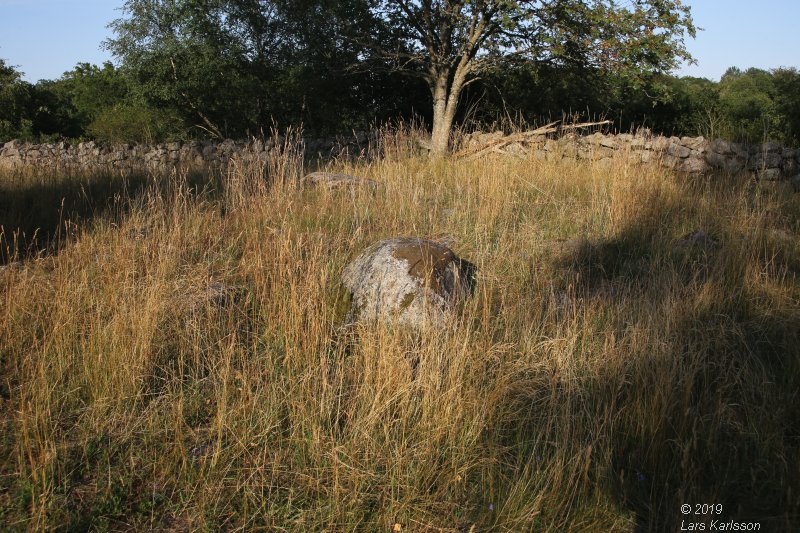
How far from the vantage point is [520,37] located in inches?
447

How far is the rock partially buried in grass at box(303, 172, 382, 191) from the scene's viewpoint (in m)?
7.52

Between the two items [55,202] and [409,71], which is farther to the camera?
[409,71]

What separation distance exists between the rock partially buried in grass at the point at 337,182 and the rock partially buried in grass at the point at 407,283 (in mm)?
2976

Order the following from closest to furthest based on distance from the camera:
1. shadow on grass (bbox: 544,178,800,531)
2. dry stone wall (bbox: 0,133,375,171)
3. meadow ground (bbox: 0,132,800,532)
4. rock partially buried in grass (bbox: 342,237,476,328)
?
meadow ground (bbox: 0,132,800,532)
shadow on grass (bbox: 544,178,800,531)
rock partially buried in grass (bbox: 342,237,476,328)
dry stone wall (bbox: 0,133,375,171)

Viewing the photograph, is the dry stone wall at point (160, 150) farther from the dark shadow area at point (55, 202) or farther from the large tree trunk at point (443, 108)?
the dark shadow area at point (55, 202)

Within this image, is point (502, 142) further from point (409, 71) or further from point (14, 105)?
point (14, 105)

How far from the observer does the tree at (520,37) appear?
33.4 feet

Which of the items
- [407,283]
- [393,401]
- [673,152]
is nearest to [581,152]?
[673,152]

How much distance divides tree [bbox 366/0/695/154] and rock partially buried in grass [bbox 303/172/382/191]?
11.6 feet

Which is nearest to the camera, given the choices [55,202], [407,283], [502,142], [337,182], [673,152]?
[407,283]

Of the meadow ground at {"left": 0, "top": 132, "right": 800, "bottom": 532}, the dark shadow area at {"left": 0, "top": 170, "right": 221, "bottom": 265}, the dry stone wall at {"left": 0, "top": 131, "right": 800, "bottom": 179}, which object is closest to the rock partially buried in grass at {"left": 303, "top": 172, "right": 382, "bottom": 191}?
the dry stone wall at {"left": 0, "top": 131, "right": 800, "bottom": 179}

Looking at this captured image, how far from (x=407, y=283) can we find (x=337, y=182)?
3.90 metres

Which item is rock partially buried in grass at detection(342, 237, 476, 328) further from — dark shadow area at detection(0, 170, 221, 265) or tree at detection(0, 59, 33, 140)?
tree at detection(0, 59, 33, 140)

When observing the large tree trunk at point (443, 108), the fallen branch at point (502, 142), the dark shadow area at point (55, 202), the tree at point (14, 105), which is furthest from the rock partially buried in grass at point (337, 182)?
the tree at point (14, 105)
